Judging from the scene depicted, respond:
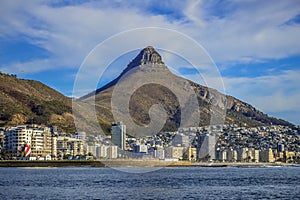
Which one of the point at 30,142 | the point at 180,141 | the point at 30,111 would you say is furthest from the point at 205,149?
the point at 30,142

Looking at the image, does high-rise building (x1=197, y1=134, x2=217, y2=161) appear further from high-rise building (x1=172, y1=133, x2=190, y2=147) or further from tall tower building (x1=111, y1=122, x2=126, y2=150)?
tall tower building (x1=111, y1=122, x2=126, y2=150)

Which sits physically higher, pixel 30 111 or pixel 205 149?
pixel 30 111

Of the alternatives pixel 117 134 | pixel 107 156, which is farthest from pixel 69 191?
pixel 117 134

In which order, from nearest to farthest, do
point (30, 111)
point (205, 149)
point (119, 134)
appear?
point (119, 134), point (30, 111), point (205, 149)

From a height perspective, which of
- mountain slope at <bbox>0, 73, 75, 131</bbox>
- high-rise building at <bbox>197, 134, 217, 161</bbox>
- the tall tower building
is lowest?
high-rise building at <bbox>197, 134, 217, 161</bbox>

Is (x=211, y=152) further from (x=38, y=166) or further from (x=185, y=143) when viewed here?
(x=38, y=166)

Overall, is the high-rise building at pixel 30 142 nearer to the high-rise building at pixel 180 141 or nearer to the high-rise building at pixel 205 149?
the high-rise building at pixel 180 141

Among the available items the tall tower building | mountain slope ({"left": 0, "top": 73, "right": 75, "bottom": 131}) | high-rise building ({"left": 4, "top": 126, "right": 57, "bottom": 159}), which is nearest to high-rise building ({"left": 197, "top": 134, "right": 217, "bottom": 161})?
the tall tower building

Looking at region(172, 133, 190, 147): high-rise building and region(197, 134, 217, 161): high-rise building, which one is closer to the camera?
region(172, 133, 190, 147): high-rise building

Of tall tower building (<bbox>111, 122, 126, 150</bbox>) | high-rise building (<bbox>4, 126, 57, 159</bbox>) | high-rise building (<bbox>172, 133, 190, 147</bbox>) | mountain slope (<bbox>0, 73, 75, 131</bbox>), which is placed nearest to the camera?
high-rise building (<bbox>4, 126, 57, 159</bbox>)

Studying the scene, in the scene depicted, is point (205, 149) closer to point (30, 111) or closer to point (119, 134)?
point (119, 134)

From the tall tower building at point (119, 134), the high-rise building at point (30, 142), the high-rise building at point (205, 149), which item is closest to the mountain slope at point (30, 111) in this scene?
the tall tower building at point (119, 134)
